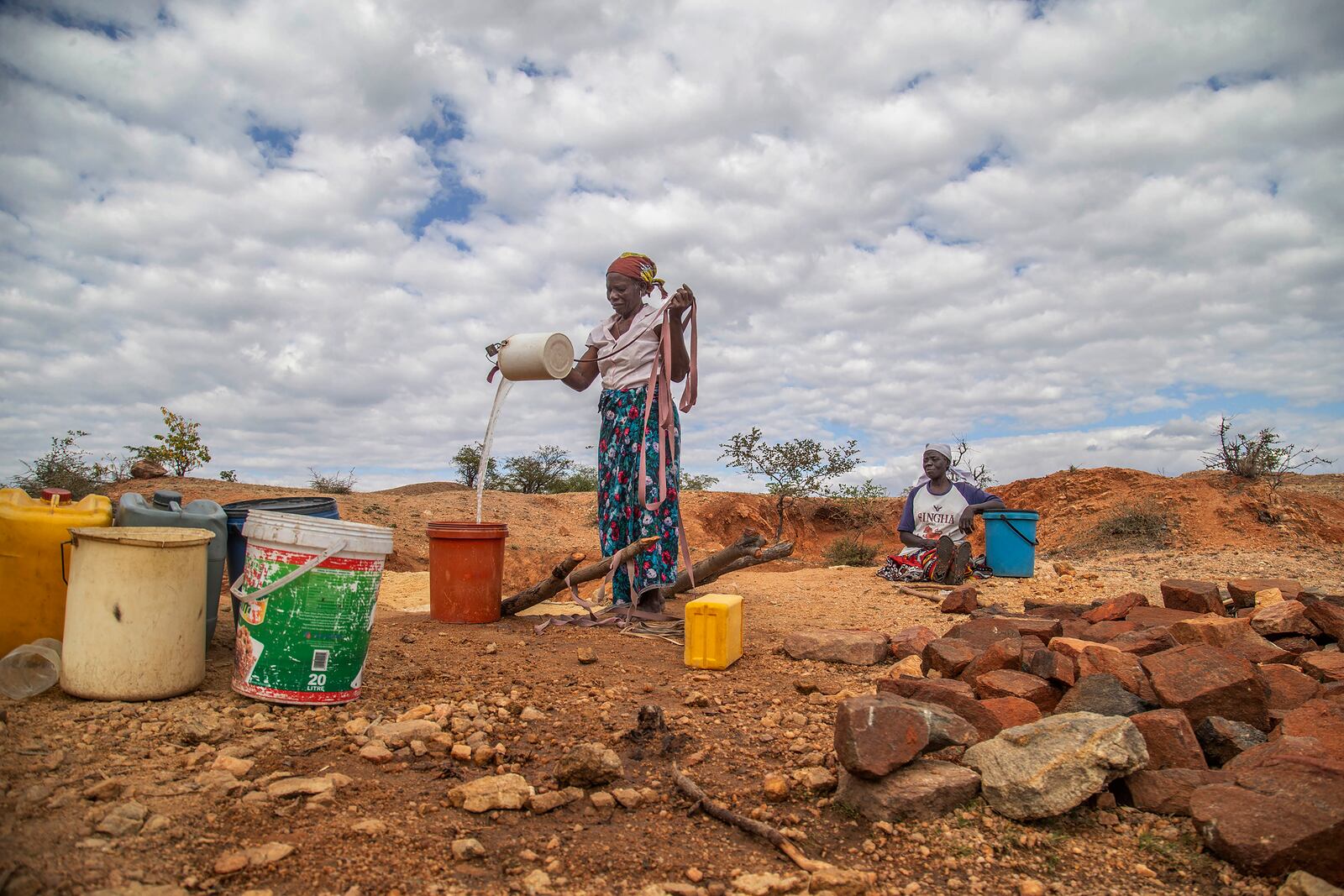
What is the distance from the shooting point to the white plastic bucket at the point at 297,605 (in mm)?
2859

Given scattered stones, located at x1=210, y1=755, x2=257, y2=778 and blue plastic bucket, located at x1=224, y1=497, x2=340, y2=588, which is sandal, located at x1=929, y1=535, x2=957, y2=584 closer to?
blue plastic bucket, located at x1=224, y1=497, x2=340, y2=588

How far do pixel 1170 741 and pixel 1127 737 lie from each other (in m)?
0.27

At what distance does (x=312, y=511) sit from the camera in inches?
146

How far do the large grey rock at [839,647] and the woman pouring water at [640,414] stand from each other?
97cm

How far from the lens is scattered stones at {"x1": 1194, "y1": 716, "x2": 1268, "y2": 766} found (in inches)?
102

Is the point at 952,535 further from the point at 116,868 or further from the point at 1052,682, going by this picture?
the point at 116,868

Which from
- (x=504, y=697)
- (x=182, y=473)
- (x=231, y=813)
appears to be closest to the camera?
(x=231, y=813)

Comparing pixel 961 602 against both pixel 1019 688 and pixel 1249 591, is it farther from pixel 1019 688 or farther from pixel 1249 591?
pixel 1019 688

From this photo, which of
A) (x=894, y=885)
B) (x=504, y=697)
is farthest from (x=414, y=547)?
(x=894, y=885)

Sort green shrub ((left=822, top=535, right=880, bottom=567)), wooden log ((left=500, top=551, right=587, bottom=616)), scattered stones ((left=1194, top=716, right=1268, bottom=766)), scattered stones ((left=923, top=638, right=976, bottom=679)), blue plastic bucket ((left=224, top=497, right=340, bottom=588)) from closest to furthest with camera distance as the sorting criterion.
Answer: scattered stones ((left=1194, top=716, right=1268, bottom=766))
scattered stones ((left=923, top=638, right=976, bottom=679))
blue plastic bucket ((left=224, top=497, right=340, bottom=588))
wooden log ((left=500, top=551, right=587, bottom=616))
green shrub ((left=822, top=535, right=880, bottom=567))

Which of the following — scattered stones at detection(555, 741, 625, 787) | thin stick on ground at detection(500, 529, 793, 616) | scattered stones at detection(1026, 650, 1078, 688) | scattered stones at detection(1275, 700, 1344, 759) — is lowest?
scattered stones at detection(555, 741, 625, 787)

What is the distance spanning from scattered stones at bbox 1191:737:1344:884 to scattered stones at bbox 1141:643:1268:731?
0.46 m

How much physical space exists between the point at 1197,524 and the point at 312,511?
1095 centimetres

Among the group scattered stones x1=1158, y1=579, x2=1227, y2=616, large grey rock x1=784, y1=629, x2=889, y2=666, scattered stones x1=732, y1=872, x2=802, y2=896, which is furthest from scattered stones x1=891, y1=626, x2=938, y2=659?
scattered stones x1=732, y1=872, x2=802, y2=896
